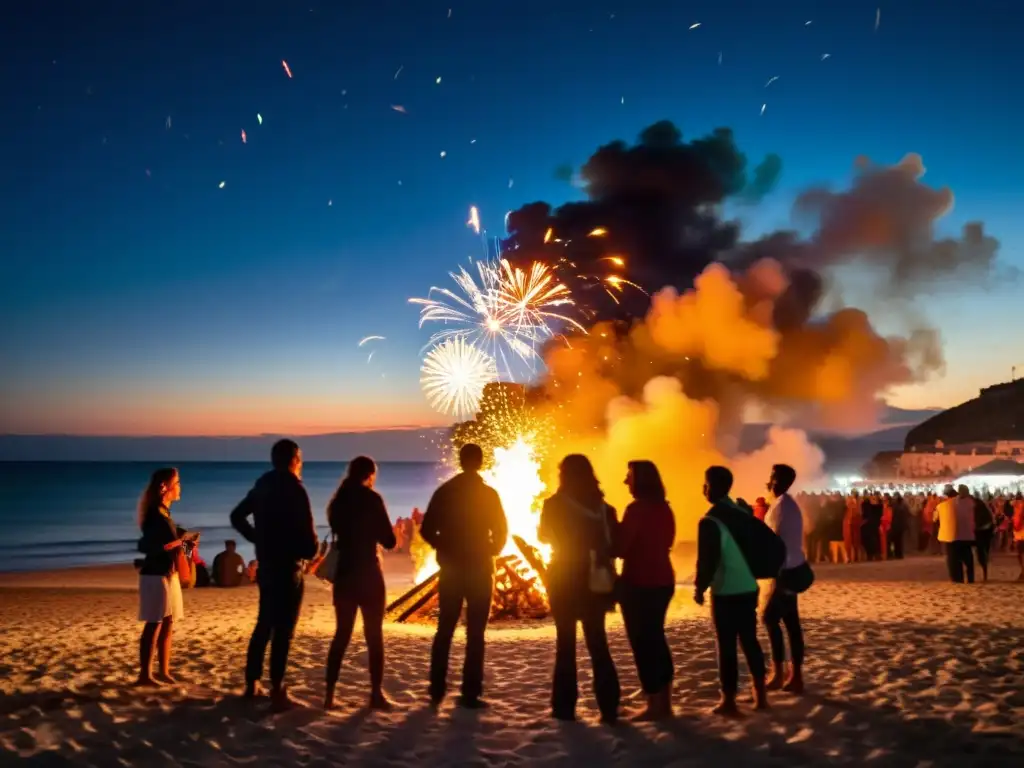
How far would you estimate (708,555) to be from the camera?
556 centimetres

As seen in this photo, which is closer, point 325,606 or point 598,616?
point 598,616

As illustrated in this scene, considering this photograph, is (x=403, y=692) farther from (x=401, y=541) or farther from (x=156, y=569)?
(x=401, y=541)

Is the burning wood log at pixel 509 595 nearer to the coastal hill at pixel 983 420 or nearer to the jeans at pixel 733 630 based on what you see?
the jeans at pixel 733 630

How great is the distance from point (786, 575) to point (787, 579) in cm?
3

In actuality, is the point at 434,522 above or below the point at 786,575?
above

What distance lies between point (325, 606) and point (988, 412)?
6376 centimetres

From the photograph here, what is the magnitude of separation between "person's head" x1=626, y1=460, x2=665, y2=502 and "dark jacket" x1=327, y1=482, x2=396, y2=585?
177 centimetres

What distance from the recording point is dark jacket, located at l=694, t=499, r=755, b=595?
5.56m

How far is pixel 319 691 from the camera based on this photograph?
6684mm

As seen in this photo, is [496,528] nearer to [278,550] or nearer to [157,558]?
[278,550]

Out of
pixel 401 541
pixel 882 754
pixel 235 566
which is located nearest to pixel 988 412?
pixel 401 541

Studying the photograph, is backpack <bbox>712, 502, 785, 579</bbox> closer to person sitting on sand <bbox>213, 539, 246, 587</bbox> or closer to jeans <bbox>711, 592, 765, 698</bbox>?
jeans <bbox>711, 592, 765, 698</bbox>

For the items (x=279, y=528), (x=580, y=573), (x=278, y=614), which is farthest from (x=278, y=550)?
(x=580, y=573)

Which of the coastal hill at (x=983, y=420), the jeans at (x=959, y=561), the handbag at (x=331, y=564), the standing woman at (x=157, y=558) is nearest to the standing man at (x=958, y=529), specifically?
the jeans at (x=959, y=561)
